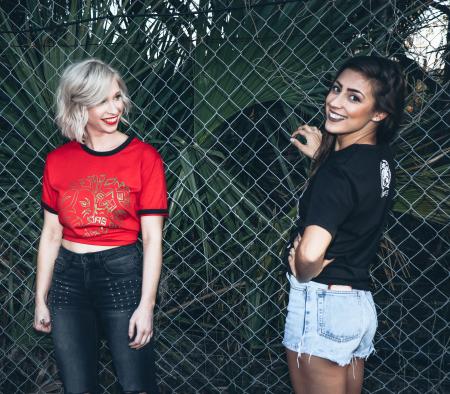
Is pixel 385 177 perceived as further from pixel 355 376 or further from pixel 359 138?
pixel 355 376

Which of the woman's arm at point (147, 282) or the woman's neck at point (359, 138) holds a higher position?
the woman's neck at point (359, 138)

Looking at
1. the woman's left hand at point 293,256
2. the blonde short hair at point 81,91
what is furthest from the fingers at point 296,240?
the blonde short hair at point 81,91

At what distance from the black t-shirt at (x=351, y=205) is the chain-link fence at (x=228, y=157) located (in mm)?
722

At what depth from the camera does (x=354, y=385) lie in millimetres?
1841

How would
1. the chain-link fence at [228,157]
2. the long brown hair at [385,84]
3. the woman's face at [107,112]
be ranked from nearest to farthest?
the long brown hair at [385,84] < the woman's face at [107,112] < the chain-link fence at [228,157]

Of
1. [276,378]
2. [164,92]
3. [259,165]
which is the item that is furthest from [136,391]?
[164,92]

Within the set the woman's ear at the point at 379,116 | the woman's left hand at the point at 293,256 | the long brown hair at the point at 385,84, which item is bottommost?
the woman's left hand at the point at 293,256

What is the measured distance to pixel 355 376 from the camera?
72.4 inches

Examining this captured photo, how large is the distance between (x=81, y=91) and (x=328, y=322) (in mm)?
1168

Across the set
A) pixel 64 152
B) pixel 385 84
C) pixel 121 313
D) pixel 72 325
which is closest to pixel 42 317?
pixel 72 325

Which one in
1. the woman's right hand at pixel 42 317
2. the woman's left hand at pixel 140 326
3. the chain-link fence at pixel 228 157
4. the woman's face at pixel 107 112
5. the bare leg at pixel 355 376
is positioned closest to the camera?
the bare leg at pixel 355 376

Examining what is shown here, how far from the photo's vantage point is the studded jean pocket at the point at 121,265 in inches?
78.5

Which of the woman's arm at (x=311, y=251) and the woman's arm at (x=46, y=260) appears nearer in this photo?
the woman's arm at (x=311, y=251)

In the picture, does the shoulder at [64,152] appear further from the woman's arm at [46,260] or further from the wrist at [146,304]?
the wrist at [146,304]
